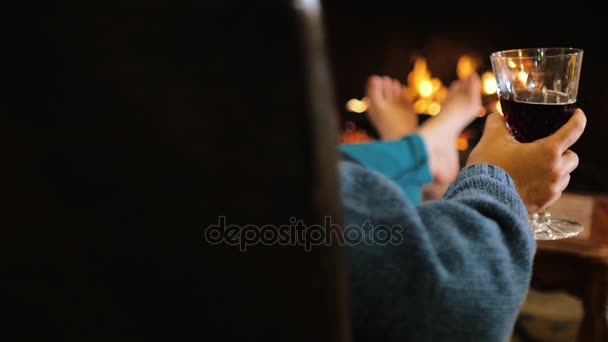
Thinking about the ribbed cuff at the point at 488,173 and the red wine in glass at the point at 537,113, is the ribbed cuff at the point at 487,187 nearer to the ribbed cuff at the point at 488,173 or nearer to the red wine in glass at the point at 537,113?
the ribbed cuff at the point at 488,173

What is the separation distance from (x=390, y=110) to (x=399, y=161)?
499 millimetres

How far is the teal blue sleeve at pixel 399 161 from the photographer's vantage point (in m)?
1.08

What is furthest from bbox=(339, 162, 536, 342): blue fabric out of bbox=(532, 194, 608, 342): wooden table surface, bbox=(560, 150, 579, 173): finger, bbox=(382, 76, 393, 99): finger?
bbox=(382, 76, 393, 99): finger

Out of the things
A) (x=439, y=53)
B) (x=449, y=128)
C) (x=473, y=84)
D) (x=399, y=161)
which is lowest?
(x=399, y=161)

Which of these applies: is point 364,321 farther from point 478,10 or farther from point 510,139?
point 478,10

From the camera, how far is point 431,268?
0.33 m

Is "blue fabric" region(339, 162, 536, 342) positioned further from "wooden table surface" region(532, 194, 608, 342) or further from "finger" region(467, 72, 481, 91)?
"finger" region(467, 72, 481, 91)

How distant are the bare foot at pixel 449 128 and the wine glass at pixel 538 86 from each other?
747 millimetres

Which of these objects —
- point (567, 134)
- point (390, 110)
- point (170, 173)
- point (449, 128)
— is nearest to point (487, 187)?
point (567, 134)

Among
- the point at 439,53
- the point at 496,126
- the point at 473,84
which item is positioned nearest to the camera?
the point at 496,126

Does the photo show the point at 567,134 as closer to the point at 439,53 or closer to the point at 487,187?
the point at 487,187

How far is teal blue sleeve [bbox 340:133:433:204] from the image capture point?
1075mm

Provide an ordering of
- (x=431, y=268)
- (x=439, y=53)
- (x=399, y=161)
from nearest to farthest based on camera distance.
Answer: (x=431, y=268), (x=399, y=161), (x=439, y=53)

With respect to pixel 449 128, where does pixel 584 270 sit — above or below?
below
